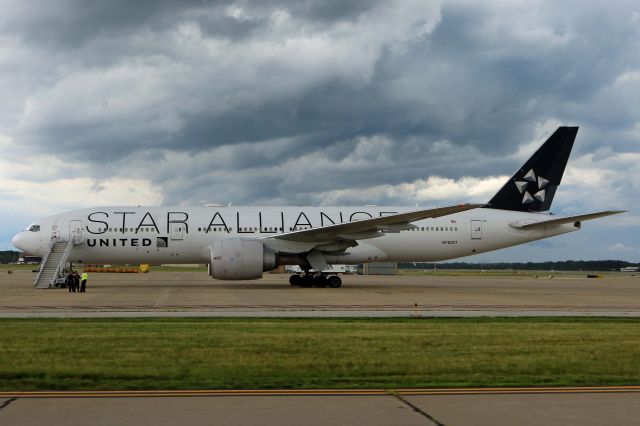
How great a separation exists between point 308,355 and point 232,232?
22.6 metres

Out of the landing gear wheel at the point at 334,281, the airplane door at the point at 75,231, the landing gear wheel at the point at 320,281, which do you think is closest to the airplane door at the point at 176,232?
the airplane door at the point at 75,231

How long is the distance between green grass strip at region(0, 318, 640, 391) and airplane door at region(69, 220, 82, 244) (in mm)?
17204

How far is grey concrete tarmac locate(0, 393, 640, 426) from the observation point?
19.4 feet

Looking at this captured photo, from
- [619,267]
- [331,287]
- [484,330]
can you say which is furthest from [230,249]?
[619,267]

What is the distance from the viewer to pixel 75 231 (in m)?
A: 31.4

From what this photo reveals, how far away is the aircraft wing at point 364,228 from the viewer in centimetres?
2876

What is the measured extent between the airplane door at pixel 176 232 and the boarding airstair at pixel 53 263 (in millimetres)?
4579

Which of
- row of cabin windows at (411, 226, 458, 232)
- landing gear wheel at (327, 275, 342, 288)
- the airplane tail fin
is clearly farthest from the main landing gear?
the airplane tail fin

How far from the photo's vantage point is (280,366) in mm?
8750

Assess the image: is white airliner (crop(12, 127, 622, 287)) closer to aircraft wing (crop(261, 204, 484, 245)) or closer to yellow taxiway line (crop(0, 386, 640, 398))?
aircraft wing (crop(261, 204, 484, 245))

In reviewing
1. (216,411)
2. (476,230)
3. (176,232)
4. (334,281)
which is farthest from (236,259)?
(216,411)

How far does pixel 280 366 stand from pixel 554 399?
136 inches

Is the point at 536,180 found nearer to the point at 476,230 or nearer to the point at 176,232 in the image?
the point at 476,230

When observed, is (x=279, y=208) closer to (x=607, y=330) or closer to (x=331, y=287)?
(x=331, y=287)
